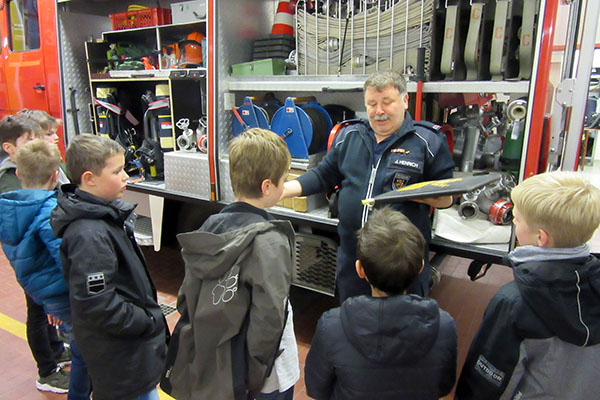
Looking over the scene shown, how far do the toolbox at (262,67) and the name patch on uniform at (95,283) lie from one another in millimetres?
2113

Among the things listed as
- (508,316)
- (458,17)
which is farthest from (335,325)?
(458,17)

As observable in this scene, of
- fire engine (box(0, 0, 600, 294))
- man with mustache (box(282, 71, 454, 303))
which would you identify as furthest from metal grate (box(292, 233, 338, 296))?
man with mustache (box(282, 71, 454, 303))

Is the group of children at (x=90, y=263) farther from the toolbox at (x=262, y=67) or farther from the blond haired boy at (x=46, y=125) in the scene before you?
the toolbox at (x=262, y=67)

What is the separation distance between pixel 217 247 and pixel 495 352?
960 mm

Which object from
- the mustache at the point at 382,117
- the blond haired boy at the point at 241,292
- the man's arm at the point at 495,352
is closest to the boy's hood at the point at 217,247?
the blond haired boy at the point at 241,292

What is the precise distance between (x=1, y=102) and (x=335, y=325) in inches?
218

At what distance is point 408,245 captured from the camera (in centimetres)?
136

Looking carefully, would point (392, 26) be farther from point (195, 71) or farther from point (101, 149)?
point (101, 149)

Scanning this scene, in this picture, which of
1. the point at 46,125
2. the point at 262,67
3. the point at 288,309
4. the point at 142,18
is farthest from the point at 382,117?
the point at 142,18

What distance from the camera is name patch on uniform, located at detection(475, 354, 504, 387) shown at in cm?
138

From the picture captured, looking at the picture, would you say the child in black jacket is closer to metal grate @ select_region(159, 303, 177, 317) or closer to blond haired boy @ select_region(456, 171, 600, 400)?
blond haired boy @ select_region(456, 171, 600, 400)

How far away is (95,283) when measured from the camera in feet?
5.27

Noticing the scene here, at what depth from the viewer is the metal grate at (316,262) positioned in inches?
120

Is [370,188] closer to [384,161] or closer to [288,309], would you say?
[384,161]
